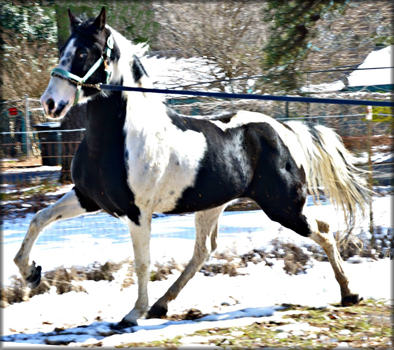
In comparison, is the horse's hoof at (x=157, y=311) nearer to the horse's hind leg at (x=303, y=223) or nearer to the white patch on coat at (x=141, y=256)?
the white patch on coat at (x=141, y=256)

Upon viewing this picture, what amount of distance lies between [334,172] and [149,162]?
193cm

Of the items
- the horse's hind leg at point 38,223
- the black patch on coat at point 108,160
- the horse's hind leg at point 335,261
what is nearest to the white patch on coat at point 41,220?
the horse's hind leg at point 38,223

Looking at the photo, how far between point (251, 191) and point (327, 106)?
223 inches

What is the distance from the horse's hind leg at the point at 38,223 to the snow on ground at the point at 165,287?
328 millimetres

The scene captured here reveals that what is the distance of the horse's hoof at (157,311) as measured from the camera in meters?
3.83

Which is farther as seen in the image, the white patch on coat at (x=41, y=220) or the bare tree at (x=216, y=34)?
the bare tree at (x=216, y=34)

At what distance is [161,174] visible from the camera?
358 centimetres

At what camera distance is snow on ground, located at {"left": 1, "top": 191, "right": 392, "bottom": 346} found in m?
3.52

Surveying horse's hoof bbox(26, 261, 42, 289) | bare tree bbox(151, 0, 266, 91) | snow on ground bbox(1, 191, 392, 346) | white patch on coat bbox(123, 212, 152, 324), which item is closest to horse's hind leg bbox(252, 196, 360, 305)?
snow on ground bbox(1, 191, 392, 346)

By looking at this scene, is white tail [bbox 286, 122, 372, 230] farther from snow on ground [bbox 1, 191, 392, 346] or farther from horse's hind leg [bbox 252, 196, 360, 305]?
horse's hind leg [bbox 252, 196, 360, 305]

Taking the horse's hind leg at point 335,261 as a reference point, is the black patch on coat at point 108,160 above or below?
above

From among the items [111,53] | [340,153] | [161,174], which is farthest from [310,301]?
[111,53]

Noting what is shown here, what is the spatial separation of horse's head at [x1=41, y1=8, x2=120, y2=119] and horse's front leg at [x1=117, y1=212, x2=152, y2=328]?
92cm

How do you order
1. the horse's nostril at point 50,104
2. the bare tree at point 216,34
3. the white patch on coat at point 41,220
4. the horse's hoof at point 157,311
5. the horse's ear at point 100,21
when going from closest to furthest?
the horse's nostril at point 50,104, the horse's ear at point 100,21, the white patch on coat at point 41,220, the horse's hoof at point 157,311, the bare tree at point 216,34
